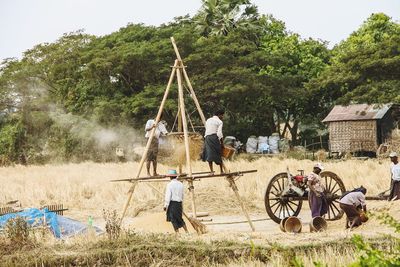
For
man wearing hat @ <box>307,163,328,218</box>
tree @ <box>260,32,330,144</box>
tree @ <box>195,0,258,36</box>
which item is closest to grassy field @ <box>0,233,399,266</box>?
man wearing hat @ <box>307,163,328,218</box>

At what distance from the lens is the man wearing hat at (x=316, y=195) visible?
12461 millimetres

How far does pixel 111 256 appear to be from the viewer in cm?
855

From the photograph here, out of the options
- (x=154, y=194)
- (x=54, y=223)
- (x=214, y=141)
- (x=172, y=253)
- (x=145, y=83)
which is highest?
(x=145, y=83)

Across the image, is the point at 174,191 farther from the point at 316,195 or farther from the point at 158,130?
the point at 316,195

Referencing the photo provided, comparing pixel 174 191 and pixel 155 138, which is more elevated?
pixel 155 138

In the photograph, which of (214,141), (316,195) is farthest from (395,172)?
(214,141)

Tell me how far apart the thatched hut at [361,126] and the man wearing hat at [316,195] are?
70.9 feet

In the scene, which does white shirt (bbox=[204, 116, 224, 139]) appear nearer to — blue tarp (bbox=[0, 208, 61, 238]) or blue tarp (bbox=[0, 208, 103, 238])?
blue tarp (bbox=[0, 208, 103, 238])

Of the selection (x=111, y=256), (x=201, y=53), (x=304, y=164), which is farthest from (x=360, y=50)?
(x=111, y=256)

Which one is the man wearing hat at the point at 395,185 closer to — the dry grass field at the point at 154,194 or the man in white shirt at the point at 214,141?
the dry grass field at the point at 154,194

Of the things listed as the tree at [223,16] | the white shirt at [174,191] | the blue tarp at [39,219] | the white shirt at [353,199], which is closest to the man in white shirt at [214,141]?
the white shirt at [174,191]

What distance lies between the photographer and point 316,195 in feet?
40.9

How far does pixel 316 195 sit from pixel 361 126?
22.5 meters

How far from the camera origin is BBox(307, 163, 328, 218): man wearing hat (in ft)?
40.9
